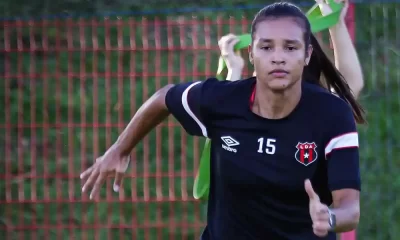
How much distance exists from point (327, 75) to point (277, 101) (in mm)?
616

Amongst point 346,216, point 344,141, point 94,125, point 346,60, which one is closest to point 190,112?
point 344,141

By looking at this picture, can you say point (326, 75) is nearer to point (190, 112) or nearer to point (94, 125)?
point (190, 112)

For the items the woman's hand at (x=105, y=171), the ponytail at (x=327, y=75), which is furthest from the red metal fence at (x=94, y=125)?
the woman's hand at (x=105, y=171)

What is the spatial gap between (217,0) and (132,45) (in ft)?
9.41

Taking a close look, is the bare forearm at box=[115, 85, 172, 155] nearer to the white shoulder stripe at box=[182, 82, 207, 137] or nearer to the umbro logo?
the white shoulder stripe at box=[182, 82, 207, 137]

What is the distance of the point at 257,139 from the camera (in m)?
3.48

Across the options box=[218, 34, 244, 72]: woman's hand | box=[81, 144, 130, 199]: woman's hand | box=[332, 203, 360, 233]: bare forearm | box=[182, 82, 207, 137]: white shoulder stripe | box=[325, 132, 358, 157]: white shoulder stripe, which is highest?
box=[218, 34, 244, 72]: woman's hand

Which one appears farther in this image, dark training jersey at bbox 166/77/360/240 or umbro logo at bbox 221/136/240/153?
umbro logo at bbox 221/136/240/153

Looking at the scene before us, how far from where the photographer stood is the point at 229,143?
3.58 meters

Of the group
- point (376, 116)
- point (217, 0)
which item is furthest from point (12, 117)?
point (217, 0)

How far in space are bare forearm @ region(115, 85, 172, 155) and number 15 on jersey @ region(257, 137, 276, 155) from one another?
530mm

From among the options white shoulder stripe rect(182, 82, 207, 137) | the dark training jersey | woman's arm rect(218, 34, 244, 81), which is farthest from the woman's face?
woman's arm rect(218, 34, 244, 81)

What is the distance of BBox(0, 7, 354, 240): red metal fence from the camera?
20.2 feet

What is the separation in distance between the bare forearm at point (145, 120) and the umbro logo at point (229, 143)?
354 millimetres
